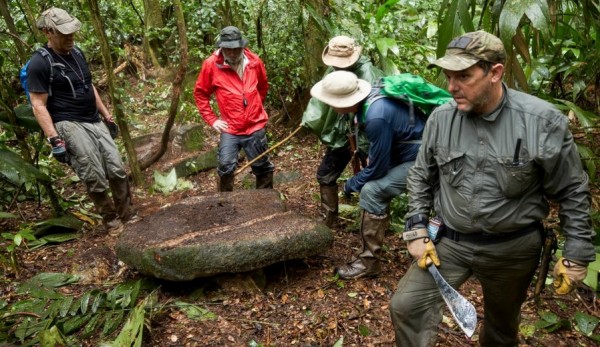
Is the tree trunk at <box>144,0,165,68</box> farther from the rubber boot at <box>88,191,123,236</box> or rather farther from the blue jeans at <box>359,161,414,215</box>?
the blue jeans at <box>359,161,414,215</box>

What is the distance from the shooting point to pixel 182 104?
30.9ft

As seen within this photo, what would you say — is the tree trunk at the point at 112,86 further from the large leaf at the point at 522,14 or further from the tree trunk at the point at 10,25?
the large leaf at the point at 522,14

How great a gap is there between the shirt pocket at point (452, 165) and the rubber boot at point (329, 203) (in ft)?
8.57

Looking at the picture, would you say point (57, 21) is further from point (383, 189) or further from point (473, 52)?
point (473, 52)

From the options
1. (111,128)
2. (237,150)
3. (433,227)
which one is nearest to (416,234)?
(433,227)

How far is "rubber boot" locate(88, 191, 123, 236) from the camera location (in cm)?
535

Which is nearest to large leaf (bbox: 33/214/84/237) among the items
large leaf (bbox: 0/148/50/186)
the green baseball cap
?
large leaf (bbox: 0/148/50/186)

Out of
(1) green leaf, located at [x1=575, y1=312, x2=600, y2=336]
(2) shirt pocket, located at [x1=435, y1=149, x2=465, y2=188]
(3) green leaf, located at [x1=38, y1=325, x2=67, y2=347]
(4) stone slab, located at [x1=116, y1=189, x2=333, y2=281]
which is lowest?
(1) green leaf, located at [x1=575, y1=312, x2=600, y2=336]

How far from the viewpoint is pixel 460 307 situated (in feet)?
9.15

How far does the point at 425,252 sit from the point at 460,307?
1.26 feet

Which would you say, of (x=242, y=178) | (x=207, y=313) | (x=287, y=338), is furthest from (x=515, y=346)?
(x=242, y=178)

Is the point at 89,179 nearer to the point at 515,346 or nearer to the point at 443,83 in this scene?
the point at 443,83

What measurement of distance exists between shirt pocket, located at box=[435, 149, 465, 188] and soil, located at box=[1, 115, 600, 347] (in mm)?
1672

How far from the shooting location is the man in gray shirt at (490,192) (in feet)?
8.06
